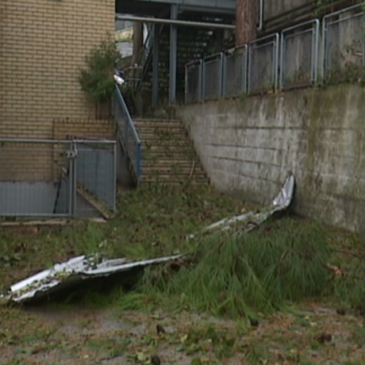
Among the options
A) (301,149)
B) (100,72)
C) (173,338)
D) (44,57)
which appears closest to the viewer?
(173,338)

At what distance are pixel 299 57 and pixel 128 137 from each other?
5048 mm

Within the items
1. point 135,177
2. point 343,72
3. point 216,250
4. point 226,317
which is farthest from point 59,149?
point 226,317

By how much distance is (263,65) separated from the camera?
12719 mm

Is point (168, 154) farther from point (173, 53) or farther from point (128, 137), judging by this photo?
point (173, 53)

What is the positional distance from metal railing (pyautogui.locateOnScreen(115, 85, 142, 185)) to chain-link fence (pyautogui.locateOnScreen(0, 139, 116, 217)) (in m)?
3.34

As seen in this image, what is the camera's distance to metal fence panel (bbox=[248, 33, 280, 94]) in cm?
1207

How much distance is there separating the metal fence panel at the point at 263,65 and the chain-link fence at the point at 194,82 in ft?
9.81

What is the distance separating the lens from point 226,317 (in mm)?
5504

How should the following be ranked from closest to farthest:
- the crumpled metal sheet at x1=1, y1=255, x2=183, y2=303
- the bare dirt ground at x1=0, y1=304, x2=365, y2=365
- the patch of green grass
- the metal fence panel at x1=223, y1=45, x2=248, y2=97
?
the bare dirt ground at x1=0, y1=304, x2=365, y2=365, the patch of green grass, the crumpled metal sheet at x1=1, y1=255, x2=183, y2=303, the metal fence panel at x1=223, y1=45, x2=248, y2=97

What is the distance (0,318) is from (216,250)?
208cm

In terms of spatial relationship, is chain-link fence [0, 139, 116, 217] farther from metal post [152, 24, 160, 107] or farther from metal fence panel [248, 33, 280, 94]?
metal post [152, 24, 160, 107]

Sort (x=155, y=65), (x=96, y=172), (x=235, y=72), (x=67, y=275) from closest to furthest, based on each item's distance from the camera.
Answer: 1. (x=67, y=275)
2. (x=96, y=172)
3. (x=235, y=72)
4. (x=155, y=65)

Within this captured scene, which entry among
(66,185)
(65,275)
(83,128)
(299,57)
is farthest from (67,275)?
(83,128)

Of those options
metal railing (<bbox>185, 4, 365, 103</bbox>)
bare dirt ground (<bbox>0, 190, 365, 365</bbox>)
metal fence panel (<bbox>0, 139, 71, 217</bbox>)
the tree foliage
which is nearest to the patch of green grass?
bare dirt ground (<bbox>0, 190, 365, 365</bbox>)
